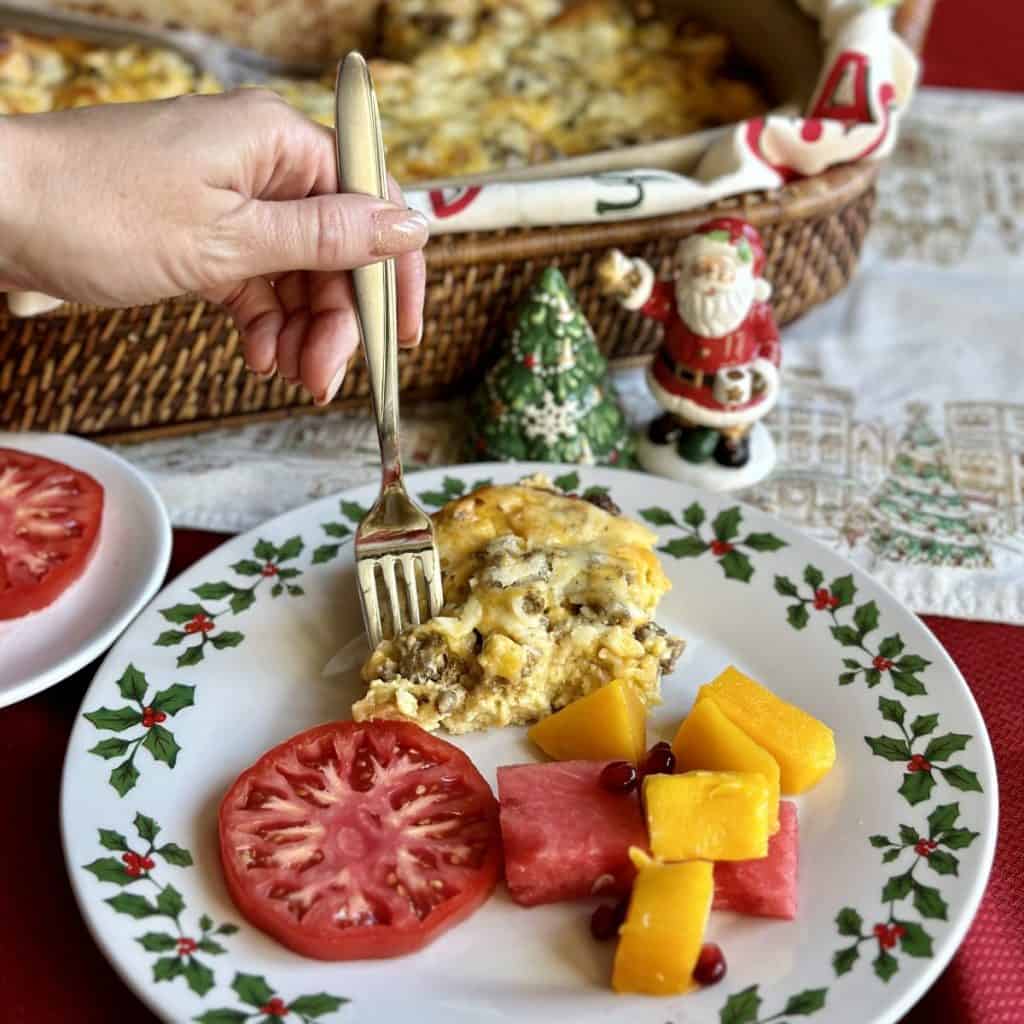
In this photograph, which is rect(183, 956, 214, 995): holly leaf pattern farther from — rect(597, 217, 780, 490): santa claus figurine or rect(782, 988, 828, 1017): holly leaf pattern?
rect(597, 217, 780, 490): santa claus figurine

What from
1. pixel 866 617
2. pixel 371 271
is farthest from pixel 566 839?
pixel 371 271

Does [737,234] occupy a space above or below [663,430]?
above

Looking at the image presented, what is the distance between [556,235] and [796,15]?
2.71 ft

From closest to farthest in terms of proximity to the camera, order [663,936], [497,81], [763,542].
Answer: [663,936]
[763,542]
[497,81]

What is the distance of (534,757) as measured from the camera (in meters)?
1.40

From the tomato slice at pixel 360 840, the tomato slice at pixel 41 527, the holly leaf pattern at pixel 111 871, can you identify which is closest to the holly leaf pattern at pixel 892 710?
the tomato slice at pixel 360 840

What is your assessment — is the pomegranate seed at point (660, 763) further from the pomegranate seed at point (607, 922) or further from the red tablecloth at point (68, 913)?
the red tablecloth at point (68, 913)

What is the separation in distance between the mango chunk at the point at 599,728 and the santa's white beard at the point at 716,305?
573 millimetres

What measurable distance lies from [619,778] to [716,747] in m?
0.11

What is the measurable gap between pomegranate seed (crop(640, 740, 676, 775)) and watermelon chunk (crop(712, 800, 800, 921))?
5.0 inches

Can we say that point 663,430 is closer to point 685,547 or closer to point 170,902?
point 685,547

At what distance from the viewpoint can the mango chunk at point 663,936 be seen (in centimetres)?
112

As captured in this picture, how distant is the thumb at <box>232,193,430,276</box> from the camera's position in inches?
51.4

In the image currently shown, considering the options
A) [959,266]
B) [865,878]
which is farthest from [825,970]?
[959,266]
